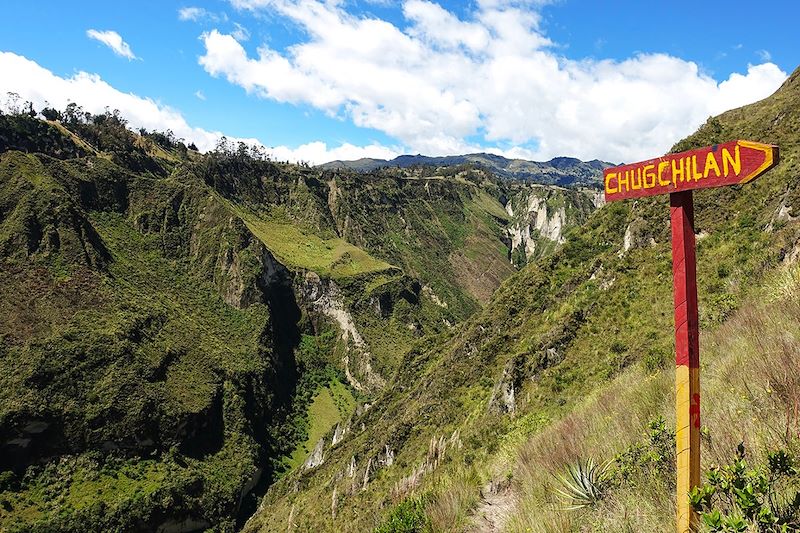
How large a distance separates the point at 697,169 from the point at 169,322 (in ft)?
325

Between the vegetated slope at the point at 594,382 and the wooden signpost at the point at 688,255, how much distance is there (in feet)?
2.88

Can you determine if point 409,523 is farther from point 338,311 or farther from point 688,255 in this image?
point 338,311

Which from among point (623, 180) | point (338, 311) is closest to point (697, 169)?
point (623, 180)

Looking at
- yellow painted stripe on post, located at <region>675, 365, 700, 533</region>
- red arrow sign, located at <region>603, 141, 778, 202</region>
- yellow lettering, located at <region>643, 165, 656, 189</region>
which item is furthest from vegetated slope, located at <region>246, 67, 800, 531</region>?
yellow lettering, located at <region>643, 165, 656, 189</region>

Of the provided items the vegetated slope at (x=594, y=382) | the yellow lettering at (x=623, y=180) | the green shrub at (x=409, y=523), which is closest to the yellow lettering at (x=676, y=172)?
the yellow lettering at (x=623, y=180)

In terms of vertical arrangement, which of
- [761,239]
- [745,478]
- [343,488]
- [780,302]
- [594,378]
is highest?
[761,239]

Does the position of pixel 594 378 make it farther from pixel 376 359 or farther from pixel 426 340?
pixel 376 359

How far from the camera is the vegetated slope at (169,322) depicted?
66.4 m

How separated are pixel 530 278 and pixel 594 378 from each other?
24.9m

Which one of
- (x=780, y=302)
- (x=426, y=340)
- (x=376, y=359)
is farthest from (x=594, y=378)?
(x=376, y=359)

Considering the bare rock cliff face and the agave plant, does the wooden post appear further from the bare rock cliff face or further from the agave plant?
the bare rock cliff face

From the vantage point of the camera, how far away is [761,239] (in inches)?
891

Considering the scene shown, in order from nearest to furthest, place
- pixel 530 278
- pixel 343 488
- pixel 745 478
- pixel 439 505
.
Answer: pixel 745 478 → pixel 439 505 → pixel 343 488 → pixel 530 278

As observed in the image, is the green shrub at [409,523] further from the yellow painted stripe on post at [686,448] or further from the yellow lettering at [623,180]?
the yellow lettering at [623,180]
